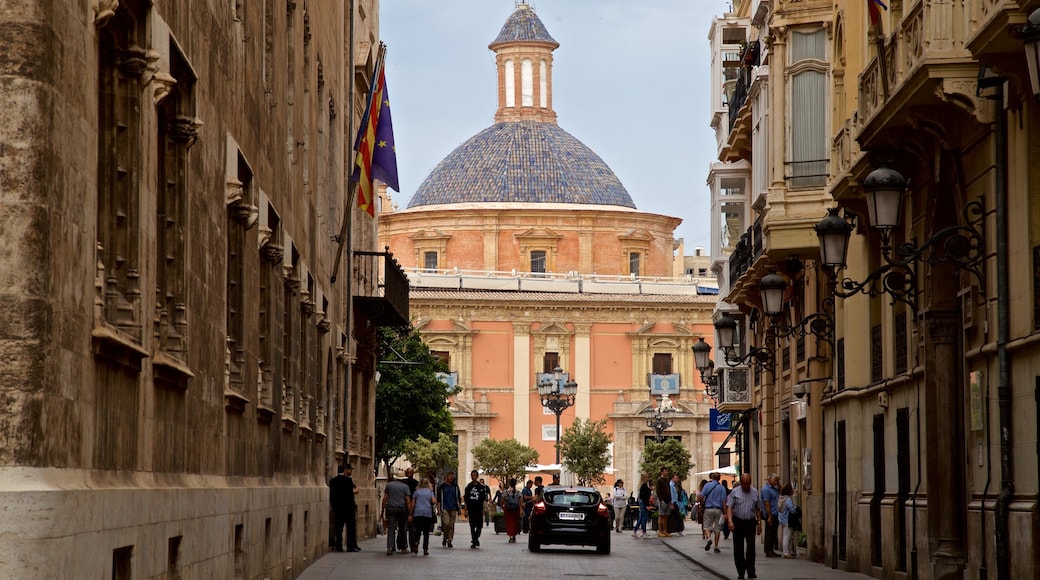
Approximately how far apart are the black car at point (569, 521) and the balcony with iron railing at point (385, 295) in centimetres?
532

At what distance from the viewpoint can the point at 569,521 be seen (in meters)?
32.0

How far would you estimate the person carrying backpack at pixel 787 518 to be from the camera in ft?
94.4

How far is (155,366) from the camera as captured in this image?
11188mm

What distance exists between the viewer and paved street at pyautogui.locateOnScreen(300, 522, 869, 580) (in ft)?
76.9

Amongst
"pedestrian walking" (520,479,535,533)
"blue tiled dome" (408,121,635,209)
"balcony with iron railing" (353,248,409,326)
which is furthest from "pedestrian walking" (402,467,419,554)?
"blue tiled dome" (408,121,635,209)

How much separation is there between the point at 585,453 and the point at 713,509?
1801 inches

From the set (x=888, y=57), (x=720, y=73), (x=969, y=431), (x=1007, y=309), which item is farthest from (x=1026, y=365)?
(x=720, y=73)

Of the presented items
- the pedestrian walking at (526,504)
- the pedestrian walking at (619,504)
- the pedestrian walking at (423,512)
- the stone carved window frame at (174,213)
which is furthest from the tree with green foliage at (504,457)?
the stone carved window frame at (174,213)

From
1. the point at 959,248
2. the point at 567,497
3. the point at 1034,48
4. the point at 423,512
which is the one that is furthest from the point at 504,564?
the point at 1034,48

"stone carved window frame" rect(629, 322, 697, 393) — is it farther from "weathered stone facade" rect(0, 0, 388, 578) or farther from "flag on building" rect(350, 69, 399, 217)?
"weathered stone facade" rect(0, 0, 388, 578)

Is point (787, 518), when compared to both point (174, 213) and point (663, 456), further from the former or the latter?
point (663, 456)

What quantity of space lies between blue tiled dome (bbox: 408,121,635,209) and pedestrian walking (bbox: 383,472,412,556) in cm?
7257

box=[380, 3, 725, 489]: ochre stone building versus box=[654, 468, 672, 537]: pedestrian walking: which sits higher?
box=[380, 3, 725, 489]: ochre stone building

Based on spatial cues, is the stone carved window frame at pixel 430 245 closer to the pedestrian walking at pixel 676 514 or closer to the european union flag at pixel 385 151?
the pedestrian walking at pixel 676 514
